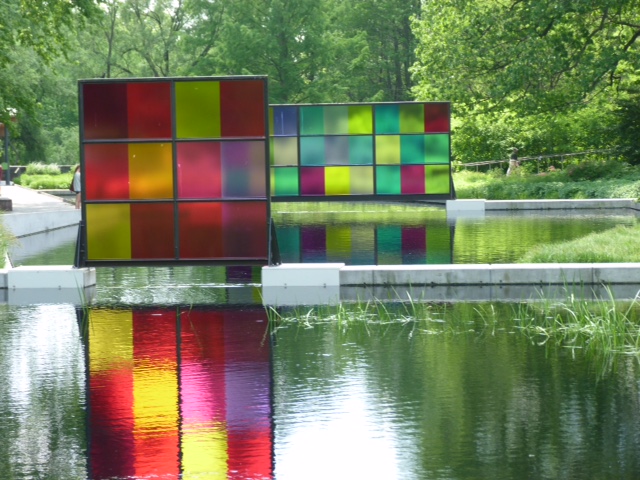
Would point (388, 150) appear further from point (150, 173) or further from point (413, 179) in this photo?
point (150, 173)

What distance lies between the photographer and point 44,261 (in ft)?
78.0

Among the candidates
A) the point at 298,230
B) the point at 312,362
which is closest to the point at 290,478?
the point at 312,362

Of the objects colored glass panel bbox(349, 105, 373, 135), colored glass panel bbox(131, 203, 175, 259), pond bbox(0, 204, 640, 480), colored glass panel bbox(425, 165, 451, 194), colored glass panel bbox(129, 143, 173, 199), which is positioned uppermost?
colored glass panel bbox(349, 105, 373, 135)

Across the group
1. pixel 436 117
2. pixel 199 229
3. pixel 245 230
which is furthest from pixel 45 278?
pixel 436 117

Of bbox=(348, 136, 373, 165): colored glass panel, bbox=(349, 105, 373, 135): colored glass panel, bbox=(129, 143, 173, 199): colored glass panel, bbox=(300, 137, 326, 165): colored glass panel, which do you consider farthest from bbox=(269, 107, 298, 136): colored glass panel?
bbox=(129, 143, 173, 199): colored glass panel

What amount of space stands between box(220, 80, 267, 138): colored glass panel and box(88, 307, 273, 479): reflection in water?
3428 mm

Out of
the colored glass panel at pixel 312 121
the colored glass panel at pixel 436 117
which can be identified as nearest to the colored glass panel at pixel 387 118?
the colored glass panel at pixel 436 117

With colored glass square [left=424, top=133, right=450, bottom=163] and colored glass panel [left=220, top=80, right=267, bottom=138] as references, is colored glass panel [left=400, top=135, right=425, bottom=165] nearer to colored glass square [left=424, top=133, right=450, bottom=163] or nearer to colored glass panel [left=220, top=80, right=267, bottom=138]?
colored glass square [left=424, top=133, right=450, bottom=163]

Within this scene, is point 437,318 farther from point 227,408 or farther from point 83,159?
point 83,159

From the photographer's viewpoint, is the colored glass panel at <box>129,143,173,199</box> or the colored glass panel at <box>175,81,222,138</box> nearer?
the colored glass panel at <box>175,81,222,138</box>

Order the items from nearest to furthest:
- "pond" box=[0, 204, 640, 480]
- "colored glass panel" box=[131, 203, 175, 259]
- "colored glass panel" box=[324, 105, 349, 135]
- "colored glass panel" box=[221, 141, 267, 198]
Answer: "pond" box=[0, 204, 640, 480], "colored glass panel" box=[221, 141, 267, 198], "colored glass panel" box=[131, 203, 175, 259], "colored glass panel" box=[324, 105, 349, 135]

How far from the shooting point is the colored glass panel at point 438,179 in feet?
119

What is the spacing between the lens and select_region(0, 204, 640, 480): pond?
26.9ft

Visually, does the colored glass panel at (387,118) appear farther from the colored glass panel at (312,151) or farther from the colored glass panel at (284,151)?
the colored glass panel at (284,151)
